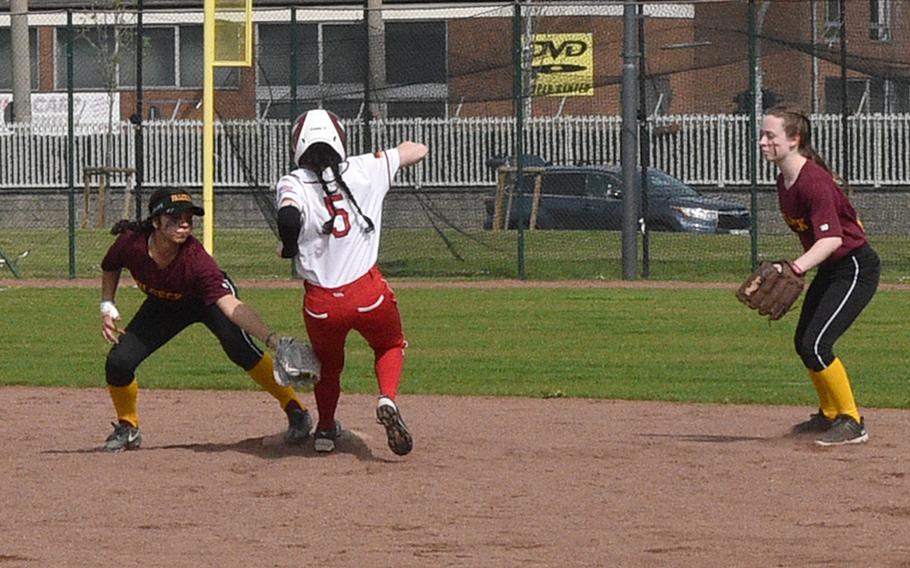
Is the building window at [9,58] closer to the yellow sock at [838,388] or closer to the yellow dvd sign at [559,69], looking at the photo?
the yellow dvd sign at [559,69]

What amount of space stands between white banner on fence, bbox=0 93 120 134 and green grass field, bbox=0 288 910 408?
821 centimetres

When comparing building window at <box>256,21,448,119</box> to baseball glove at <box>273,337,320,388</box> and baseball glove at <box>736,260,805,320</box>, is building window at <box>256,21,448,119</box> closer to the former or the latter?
baseball glove at <box>736,260,805,320</box>

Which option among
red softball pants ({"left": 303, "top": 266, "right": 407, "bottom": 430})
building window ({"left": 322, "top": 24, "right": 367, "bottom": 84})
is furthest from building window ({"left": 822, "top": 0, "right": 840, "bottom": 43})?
red softball pants ({"left": 303, "top": 266, "right": 407, "bottom": 430})

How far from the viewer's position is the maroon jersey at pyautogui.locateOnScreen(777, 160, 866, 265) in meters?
9.03

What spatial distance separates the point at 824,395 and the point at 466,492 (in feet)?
7.77

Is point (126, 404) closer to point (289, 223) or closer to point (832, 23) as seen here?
point (289, 223)

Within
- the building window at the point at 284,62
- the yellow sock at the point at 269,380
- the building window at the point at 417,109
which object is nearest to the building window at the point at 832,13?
the building window at the point at 417,109

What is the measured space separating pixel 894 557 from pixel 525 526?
1.47m

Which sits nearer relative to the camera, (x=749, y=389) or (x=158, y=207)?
(x=158, y=207)

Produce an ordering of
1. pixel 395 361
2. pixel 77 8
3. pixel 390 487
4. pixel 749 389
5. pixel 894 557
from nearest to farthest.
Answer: pixel 894 557, pixel 390 487, pixel 395 361, pixel 749 389, pixel 77 8

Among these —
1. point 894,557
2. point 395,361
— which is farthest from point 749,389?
point 894,557

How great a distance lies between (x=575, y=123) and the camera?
22.8 m

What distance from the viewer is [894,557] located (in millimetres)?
6559

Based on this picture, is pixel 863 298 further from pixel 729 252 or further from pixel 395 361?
pixel 729 252
